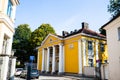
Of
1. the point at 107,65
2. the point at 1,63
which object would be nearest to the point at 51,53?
the point at 107,65

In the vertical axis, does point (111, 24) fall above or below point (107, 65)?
above

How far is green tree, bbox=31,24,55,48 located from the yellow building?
13041 mm

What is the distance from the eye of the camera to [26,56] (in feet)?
177

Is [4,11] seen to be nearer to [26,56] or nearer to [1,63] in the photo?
[1,63]

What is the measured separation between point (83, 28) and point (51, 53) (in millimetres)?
10058

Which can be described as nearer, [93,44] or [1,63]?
[1,63]

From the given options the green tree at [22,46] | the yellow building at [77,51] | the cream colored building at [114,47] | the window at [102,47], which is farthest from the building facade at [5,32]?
the green tree at [22,46]

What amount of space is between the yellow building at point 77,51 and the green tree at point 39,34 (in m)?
13.0

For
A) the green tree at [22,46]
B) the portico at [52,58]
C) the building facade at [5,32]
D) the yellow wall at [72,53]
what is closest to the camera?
the building facade at [5,32]

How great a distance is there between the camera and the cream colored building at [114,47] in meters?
17.9

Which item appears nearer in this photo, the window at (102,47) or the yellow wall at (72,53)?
the yellow wall at (72,53)

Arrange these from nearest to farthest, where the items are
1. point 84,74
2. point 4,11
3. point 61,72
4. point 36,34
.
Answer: point 4,11
point 84,74
point 61,72
point 36,34

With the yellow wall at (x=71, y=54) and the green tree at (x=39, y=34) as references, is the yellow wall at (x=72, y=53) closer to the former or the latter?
the yellow wall at (x=71, y=54)

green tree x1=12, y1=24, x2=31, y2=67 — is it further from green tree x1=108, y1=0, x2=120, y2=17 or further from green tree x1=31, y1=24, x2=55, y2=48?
green tree x1=108, y1=0, x2=120, y2=17
